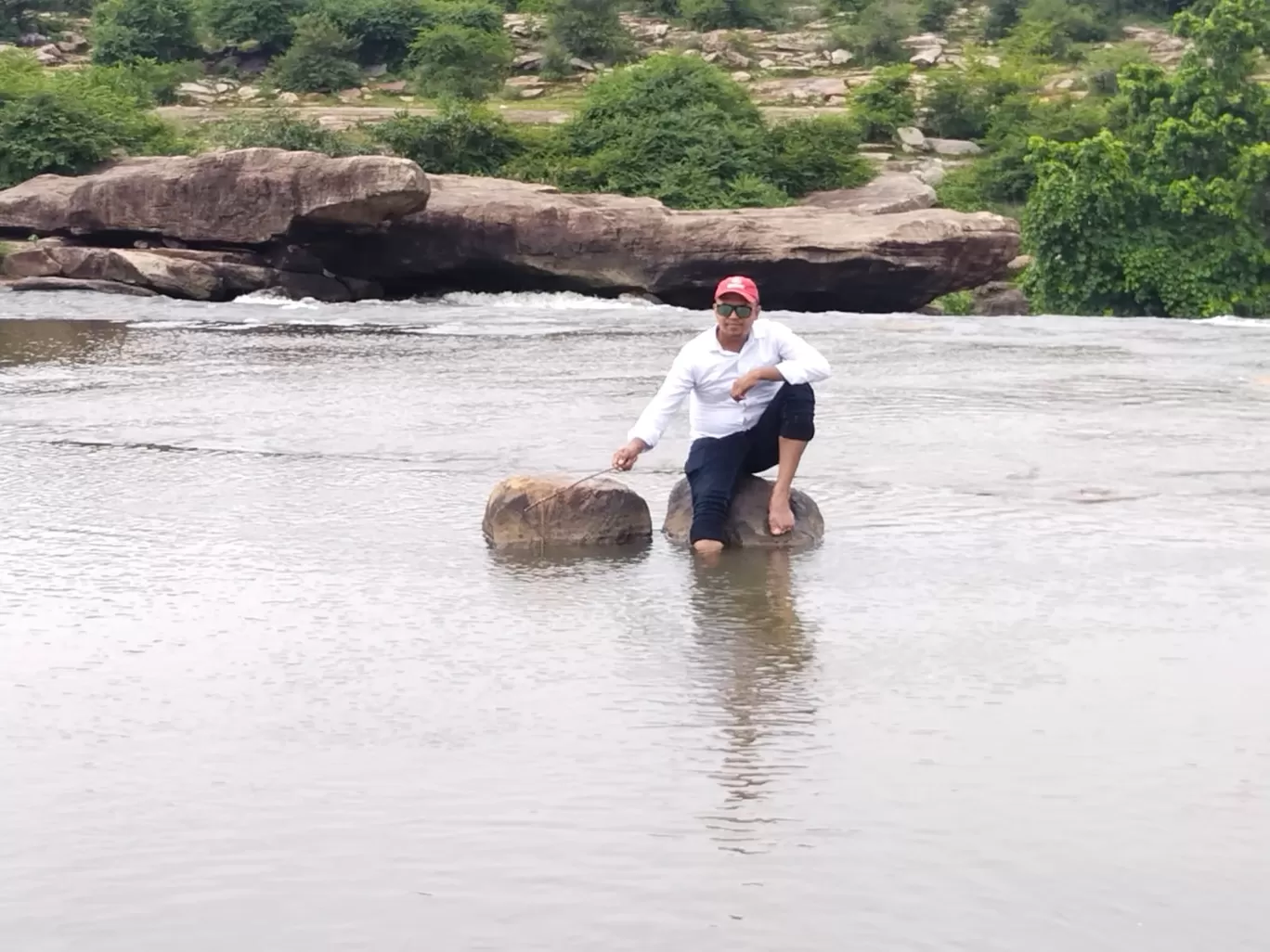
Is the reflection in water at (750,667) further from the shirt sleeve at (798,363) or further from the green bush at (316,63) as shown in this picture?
the green bush at (316,63)

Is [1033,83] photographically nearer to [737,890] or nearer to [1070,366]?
[1070,366]


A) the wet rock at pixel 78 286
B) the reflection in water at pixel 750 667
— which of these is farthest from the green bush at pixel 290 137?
the reflection in water at pixel 750 667

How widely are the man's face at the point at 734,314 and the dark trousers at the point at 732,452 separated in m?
0.28

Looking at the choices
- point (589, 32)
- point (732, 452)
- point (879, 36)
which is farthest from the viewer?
point (879, 36)

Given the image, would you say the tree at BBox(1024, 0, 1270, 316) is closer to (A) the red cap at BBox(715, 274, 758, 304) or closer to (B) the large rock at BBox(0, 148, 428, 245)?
(B) the large rock at BBox(0, 148, 428, 245)

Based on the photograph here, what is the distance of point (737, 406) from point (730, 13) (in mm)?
45727

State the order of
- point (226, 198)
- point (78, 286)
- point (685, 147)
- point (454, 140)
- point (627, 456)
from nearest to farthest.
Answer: point (627, 456) → point (78, 286) → point (226, 198) → point (685, 147) → point (454, 140)

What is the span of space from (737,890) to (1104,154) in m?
23.6

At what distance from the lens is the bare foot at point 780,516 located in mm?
7188

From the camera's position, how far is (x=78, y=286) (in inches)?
963

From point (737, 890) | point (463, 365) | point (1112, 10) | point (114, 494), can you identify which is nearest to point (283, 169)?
point (463, 365)

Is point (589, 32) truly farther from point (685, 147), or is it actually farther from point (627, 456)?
point (627, 456)

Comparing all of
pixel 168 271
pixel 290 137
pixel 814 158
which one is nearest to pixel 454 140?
pixel 290 137

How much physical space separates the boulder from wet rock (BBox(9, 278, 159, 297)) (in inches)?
398
